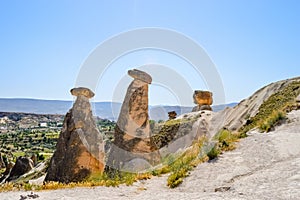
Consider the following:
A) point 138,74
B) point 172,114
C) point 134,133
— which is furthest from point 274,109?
point 172,114

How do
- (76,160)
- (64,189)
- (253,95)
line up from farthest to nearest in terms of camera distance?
(253,95) < (76,160) < (64,189)

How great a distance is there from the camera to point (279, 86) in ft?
86.3

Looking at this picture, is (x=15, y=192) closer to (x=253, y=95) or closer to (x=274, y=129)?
(x=274, y=129)

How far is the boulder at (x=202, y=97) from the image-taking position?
1620 inches

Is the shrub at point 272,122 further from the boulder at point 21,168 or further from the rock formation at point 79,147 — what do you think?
the boulder at point 21,168

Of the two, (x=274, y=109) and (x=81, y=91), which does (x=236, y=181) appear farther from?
(x=274, y=109)

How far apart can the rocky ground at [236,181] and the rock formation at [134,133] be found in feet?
18.2

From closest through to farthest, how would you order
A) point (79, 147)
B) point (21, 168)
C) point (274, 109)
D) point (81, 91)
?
point (79, 147) → point (81, 91) → point (274, 109) → point (21, 168)

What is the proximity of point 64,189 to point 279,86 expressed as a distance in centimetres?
2209

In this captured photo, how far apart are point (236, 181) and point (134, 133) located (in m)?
8.70

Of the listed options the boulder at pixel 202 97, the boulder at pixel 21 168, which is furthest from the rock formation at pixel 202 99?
the boulder at pixel 21 168

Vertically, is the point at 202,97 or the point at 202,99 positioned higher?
the point at 202,97

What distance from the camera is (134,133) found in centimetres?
1568

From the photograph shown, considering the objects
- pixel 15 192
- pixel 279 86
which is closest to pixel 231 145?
pixel 15 192
